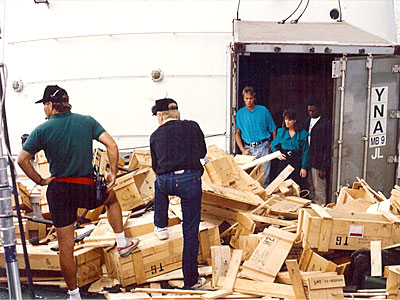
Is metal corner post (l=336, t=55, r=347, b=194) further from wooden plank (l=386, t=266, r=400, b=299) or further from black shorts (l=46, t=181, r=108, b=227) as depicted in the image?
black shorts (l=46, t=181, r=108, b=227)

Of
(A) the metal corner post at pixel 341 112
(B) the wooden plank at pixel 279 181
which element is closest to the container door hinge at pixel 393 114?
(A) the metal corner post at pixel 341 112

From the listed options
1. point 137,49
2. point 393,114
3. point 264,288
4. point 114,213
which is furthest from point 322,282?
point 137,49

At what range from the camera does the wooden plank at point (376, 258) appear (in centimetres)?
441

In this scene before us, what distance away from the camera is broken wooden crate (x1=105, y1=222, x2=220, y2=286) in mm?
4668

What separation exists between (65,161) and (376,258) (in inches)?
128

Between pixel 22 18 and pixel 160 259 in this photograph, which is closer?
pixel 160 259

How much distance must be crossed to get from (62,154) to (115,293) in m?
1.57

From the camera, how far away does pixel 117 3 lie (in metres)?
10.8

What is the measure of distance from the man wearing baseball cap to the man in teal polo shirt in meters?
4.06

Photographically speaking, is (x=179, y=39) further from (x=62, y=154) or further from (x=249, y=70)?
(x=62, y=154)

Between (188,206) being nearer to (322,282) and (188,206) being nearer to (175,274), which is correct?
(175,274)

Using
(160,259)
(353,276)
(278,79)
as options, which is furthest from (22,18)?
(353,276)

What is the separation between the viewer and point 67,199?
13.6ft

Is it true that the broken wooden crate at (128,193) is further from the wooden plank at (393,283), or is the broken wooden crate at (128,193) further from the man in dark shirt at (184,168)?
the wooden plank at (393,283)
